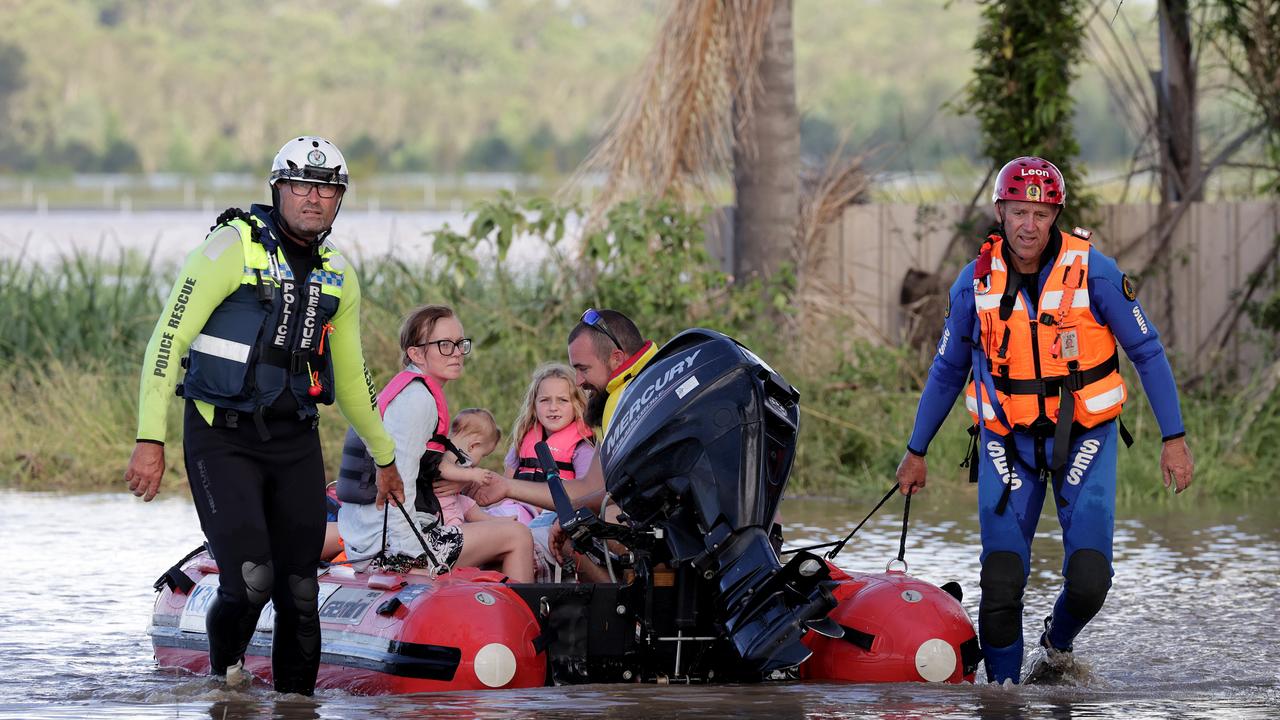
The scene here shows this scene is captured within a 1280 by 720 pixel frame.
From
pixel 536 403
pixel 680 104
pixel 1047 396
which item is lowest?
pixel 536 403

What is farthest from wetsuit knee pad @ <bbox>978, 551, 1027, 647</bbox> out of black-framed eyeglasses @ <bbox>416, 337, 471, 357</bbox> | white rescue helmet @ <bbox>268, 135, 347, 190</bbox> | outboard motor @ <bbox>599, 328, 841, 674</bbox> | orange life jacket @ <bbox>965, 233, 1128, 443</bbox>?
white rescue helmet @ <bbox>268, 135, 347, 190</bbox>

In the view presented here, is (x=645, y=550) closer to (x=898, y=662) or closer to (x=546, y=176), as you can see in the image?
(x=898, y=662)

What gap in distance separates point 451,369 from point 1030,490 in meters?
2.35

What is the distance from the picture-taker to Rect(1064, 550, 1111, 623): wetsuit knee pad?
7.13m

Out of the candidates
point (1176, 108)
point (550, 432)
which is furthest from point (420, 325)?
point (1176, 108)

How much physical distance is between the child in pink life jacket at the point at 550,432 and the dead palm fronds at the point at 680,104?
20.9ft

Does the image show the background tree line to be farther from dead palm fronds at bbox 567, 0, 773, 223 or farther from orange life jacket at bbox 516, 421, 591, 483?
orange life jacket at bbox 516, 421, 591, 483

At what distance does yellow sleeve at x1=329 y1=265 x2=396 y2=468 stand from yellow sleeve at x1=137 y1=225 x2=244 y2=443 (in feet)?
1.59

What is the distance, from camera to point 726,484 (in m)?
6.71

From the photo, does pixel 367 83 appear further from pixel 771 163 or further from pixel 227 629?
pixel 227 629

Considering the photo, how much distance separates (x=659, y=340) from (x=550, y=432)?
18.6ft

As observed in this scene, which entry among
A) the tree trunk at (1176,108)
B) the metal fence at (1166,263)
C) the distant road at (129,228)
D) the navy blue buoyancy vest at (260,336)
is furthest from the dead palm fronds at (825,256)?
the distant road at (129,228)

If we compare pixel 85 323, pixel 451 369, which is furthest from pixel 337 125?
pixel 451 369

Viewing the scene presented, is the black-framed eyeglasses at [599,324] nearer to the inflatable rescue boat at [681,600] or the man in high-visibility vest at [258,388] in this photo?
the inflatable rescue boat at [681,600]
